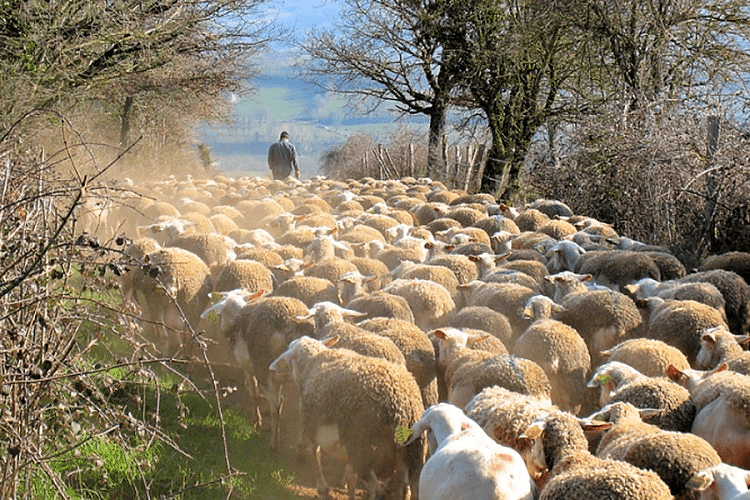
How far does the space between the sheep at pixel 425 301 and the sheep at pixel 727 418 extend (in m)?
2.63

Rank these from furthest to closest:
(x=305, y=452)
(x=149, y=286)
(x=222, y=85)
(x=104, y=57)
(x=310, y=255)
Result: 1. (x=222, y=85)
2. (x=104, y=57)
3. (x=310, y=255)
4. (x=149, y=286)
5. (x=305, y=452)

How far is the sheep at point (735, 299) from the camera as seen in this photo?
7.39 metres

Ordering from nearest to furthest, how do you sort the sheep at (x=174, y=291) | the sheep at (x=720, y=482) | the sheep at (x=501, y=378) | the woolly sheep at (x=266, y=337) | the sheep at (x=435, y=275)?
the sheep at (x=720, y=482)
the sheep at (x=501, y=378)
the woolly sheep at (x=266, y=337)
the sheep at (x=174, y=291)
the sheep at (x=435, y=275)

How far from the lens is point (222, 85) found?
19.5m

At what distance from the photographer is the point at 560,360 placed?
19.0ft

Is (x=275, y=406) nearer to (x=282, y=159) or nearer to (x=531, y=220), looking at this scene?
(x=531, y=220)

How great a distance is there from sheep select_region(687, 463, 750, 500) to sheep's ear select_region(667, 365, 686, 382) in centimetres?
169

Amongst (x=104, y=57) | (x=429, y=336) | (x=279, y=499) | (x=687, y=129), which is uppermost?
(x=104, y=57)

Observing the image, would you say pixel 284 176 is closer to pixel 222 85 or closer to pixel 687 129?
pixel 222 85

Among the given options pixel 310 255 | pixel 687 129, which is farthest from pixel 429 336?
pixel 687 129

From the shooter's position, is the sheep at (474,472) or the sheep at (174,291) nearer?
the sheep at (474,472)

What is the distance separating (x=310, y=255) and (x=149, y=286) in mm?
2056

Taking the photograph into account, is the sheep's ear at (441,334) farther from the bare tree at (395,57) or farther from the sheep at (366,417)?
the bare tree at (395,57)

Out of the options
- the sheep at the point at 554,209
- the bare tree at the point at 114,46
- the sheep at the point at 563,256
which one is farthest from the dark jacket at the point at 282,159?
the sheep at the point at 563,256
